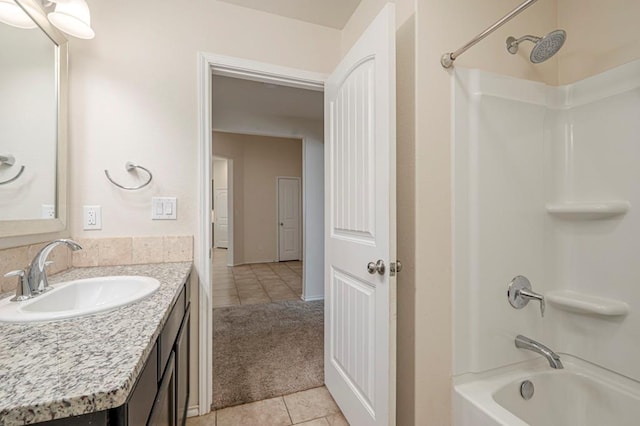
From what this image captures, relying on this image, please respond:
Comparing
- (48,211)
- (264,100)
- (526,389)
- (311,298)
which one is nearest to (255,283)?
(311,298)

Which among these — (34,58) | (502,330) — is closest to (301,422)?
(502,330)

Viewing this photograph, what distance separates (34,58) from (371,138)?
150cm

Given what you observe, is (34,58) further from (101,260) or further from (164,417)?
(164,417)

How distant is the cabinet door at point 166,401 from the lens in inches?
29.6

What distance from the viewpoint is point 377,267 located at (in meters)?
1.17

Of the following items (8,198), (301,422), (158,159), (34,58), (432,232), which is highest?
(34,58)

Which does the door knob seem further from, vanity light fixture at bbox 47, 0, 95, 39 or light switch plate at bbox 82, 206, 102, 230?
vanity light fixture at bbox 47, 0, 95, 39

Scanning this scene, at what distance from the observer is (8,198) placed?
1.01 meters

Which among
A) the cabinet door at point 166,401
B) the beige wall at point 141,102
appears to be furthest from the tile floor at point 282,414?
the beige wall at point 141,102

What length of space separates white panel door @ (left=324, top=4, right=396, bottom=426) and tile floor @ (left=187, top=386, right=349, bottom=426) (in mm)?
82

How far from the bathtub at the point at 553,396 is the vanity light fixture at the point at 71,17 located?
234 centimetres

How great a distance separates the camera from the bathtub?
3.84 feet

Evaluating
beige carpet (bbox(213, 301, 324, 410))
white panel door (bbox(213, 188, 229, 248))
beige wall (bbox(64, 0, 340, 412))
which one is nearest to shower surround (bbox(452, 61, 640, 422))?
beige carpet (bbox(213, 301, 324, 410))

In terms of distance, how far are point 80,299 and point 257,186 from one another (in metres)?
5.07
